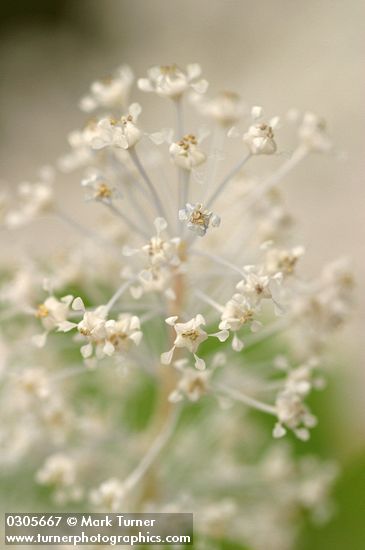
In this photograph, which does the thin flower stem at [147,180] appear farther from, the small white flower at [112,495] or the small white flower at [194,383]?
the small white flower at [112,495]

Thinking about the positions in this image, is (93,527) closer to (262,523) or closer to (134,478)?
(134,478)

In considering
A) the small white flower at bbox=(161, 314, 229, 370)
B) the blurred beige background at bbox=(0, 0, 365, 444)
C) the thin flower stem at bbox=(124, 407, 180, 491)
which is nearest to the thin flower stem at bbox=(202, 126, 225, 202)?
the small white flower at bbox=(161, 314, 229, 370)

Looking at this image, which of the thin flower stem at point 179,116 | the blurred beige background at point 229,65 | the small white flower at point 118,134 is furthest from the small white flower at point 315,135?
the blurred beige background at point 229,65

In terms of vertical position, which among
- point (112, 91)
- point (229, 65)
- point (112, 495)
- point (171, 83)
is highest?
point (229, 65)

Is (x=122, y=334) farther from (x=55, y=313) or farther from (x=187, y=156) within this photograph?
(x=187, y=156)

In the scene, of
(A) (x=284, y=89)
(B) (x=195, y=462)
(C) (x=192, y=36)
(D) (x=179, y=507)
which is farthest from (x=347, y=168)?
(D) (x=179, y=507)

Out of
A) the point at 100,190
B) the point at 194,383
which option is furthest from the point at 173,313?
the point at 100,190
